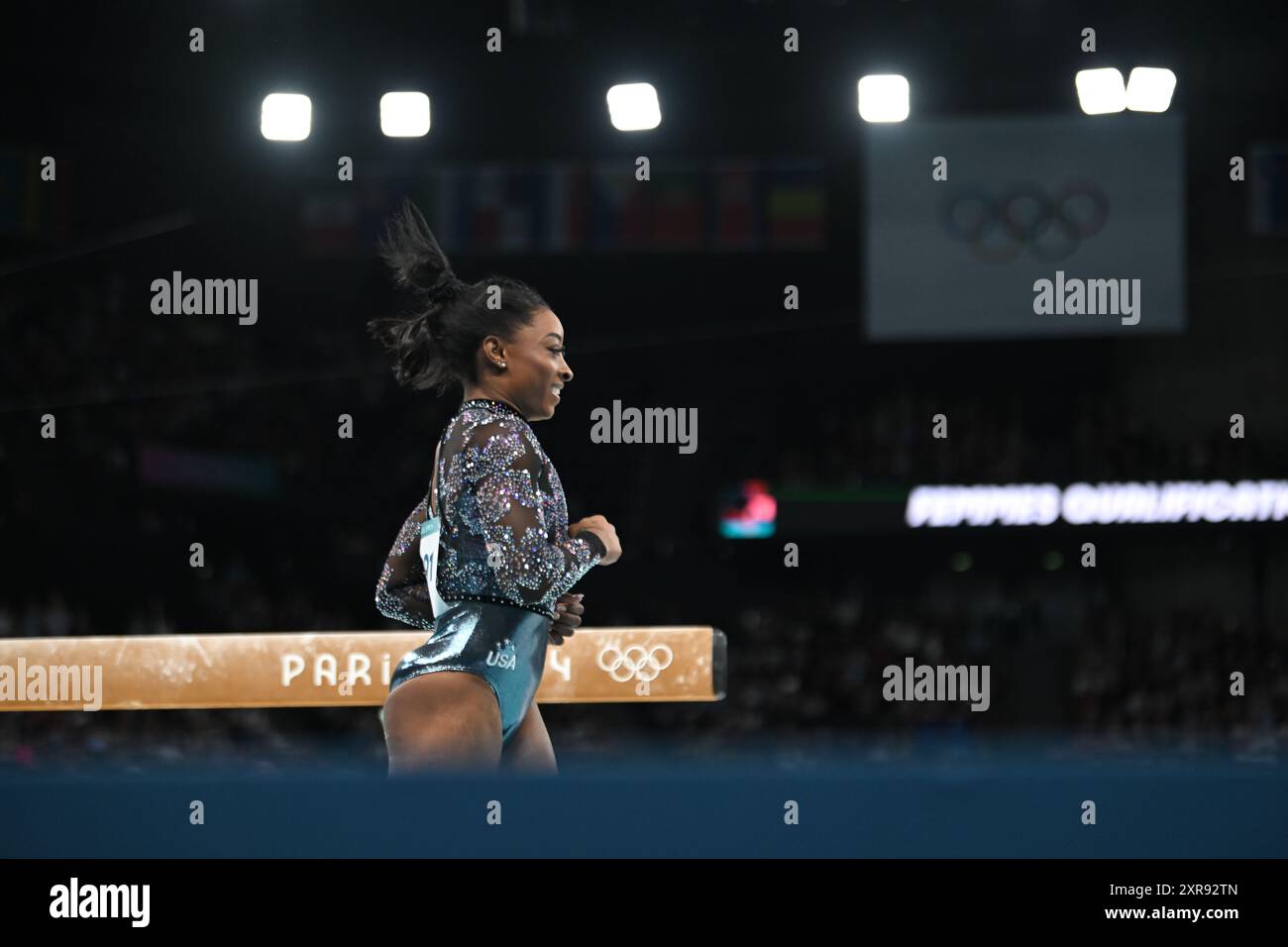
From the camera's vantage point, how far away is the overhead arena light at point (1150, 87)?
6062mm

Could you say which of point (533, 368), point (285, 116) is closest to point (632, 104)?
point (285, 116)

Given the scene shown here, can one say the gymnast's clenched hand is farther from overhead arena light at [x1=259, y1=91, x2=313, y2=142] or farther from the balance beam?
overhead arena light at [x1=259, y1=91, x2=313, y2=142]

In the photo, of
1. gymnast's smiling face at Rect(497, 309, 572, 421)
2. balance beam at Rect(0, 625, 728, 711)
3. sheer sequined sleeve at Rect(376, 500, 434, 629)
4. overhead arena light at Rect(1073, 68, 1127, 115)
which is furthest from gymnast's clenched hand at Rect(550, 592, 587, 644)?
overhead arena light at Rect(1073, 68, 1127, 115)

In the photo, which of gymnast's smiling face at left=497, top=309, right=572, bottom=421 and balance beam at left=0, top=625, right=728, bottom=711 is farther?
balance beam at left=0, top=625, right=728, bottom=711

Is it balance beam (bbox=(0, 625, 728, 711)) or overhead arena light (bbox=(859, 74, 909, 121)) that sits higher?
overhead arena light (bbox=(859, 74, 909, 121))

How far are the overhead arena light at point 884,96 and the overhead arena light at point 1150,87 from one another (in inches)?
34.3

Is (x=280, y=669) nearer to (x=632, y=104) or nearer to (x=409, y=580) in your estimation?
(x=632, y=104)

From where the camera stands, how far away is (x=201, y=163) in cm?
1070

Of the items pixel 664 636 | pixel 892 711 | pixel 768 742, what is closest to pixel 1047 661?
pixel 892 711

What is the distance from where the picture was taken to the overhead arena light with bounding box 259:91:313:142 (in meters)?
5.86

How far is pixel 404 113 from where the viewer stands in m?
5.93

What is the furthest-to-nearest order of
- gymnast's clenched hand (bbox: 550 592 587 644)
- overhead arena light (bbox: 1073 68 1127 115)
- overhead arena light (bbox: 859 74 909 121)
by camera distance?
overhead arena light (bbox: 1073 68 1127 115) < overhead arena light (bbox: 859 74 909 121) < gymnast's clenched hand (bbox: 550 592 587 644)

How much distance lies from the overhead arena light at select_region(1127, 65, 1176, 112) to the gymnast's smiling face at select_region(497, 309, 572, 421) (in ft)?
11.7
